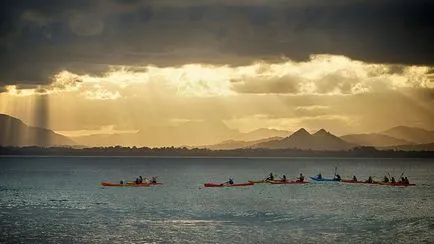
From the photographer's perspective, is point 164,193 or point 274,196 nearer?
point 274,196

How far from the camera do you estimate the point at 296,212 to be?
302 feet

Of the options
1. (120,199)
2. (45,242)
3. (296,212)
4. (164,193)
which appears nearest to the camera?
(45,242)

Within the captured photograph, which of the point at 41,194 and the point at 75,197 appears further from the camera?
the point at 41,194

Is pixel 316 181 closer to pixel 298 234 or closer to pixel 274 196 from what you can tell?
pixel 274 196

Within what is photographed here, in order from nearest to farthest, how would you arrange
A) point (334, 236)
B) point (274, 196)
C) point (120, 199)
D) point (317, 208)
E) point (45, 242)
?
point (45, 242)
point (334, 236)
point (317, 208)
point (120, 199)
point (274, 196)

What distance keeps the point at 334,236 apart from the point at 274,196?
56.2 metres

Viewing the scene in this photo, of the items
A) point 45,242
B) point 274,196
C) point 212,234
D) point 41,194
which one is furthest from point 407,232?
point 41,194

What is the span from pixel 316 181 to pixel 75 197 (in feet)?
272

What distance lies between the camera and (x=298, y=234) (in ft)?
225

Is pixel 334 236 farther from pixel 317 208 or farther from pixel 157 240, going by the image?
pixel 317 208

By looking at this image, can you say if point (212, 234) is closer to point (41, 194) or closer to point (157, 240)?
point (157, 240)

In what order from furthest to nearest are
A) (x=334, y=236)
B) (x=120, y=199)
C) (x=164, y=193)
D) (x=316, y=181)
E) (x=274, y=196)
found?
(x=316, y=181) < (x=164, y=193) < (x=274, y=196) < (x=120, y=199) < (x=334, y=236)

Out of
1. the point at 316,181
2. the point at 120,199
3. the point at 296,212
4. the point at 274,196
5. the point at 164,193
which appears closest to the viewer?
the point at 296,212

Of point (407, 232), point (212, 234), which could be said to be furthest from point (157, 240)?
point (407, 232)
